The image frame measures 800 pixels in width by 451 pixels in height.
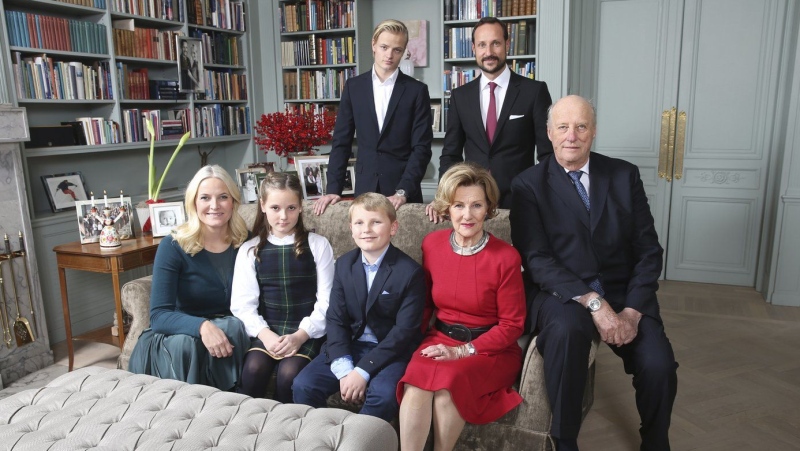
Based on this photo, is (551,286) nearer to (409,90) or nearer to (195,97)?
(409,90)

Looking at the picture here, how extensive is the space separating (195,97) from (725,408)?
3986 mm

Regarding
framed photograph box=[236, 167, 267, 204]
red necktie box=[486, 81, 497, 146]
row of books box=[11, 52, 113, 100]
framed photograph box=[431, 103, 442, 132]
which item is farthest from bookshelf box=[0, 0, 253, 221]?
red necktie box=[486, 81, 497, 146]

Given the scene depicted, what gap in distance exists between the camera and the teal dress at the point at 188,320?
81.8 inches

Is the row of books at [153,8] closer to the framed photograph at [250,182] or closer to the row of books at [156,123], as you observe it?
the row of books at [156,123]

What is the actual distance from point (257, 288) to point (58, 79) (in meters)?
2.26

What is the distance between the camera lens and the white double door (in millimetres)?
4070

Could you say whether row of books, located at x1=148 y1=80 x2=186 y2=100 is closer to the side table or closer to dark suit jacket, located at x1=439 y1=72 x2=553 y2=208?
the side table

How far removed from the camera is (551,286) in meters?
2.08

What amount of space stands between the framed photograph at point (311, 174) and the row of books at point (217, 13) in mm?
2128

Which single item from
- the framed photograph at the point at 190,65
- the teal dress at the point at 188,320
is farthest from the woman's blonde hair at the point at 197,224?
the framed photograph at the point at 190,65

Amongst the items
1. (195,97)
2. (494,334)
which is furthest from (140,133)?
(494,334)

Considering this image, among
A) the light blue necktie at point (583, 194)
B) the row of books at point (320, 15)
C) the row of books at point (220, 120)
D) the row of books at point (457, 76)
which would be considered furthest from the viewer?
the row of books at point (320, 15)

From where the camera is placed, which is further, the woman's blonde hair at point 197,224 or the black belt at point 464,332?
the woman's blonde hair at point 197,224

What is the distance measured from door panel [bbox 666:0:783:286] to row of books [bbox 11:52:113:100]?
3.94 m
